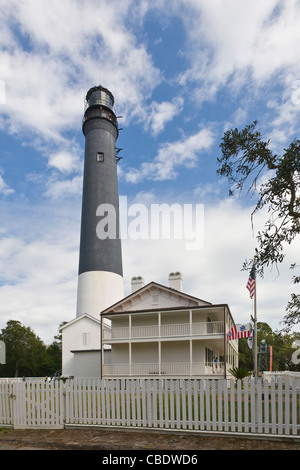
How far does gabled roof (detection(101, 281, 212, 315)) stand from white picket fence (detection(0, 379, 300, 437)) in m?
16.0

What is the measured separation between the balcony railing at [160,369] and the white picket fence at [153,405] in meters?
14.3

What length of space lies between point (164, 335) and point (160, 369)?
87.4 inches

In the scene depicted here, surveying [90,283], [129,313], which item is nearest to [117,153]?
[90,283]

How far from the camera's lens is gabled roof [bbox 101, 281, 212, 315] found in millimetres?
26156

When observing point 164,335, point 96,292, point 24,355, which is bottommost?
point 24,355

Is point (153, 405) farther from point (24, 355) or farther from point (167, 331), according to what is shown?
point (24, 355)

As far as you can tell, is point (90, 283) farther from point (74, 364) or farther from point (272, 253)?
point (272, 253)

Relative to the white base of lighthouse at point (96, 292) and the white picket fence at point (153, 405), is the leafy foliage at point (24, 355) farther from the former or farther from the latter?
the white picket fence at point (153, 405)

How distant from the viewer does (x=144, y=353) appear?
27016mm

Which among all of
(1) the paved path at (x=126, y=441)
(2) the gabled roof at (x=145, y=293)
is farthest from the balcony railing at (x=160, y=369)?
(1) the paved path at (x=126, y=441)

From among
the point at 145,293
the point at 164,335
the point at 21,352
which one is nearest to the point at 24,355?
the point at 21,352

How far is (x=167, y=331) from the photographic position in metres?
25.5

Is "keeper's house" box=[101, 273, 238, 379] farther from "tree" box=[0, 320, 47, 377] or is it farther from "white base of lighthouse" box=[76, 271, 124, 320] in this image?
"tree" box=[0, 320, 47, 377]

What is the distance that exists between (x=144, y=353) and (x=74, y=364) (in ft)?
24.8
